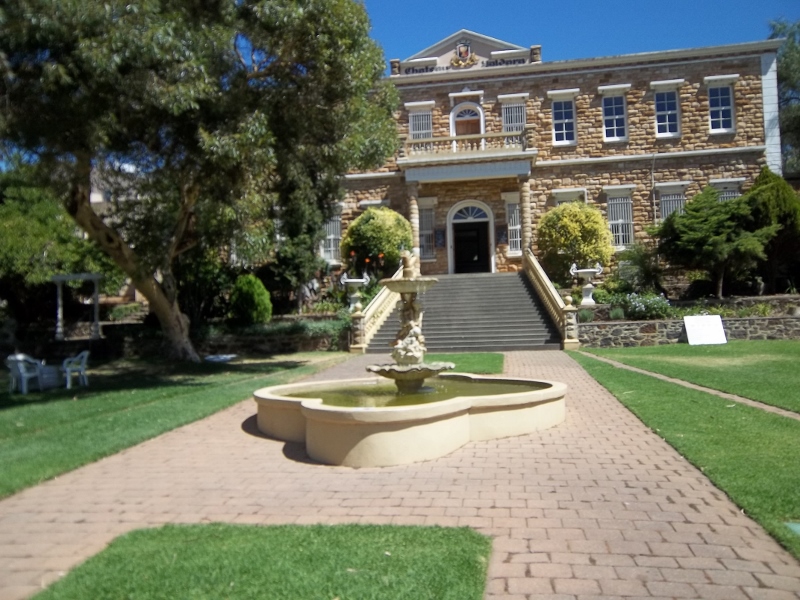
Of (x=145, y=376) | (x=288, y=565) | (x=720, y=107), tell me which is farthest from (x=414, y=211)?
(x=288, y=565)

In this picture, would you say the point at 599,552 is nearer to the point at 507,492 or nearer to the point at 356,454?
the point at 507,492

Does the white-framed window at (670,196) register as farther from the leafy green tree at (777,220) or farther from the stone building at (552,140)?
the leafy green tree at (777,220)

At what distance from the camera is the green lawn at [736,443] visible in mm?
5188

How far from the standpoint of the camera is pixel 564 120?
94.0 feet

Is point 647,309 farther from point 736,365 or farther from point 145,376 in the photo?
point 145,376

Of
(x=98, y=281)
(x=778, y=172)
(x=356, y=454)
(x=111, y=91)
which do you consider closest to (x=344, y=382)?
(x=356, y=454)

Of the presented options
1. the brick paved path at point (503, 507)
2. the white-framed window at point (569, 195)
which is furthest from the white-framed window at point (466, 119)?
the brick paved path at point (503, 507)

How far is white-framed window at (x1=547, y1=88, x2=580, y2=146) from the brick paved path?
2209 centimetres

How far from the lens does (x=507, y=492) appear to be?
5859 mm

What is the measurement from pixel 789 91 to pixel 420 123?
75.2 feet

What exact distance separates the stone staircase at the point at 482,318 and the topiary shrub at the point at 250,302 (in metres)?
3.86

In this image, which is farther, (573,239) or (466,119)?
(466,119)

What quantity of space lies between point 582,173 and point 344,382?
800 inches

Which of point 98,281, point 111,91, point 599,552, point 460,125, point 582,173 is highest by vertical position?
point 460,125
